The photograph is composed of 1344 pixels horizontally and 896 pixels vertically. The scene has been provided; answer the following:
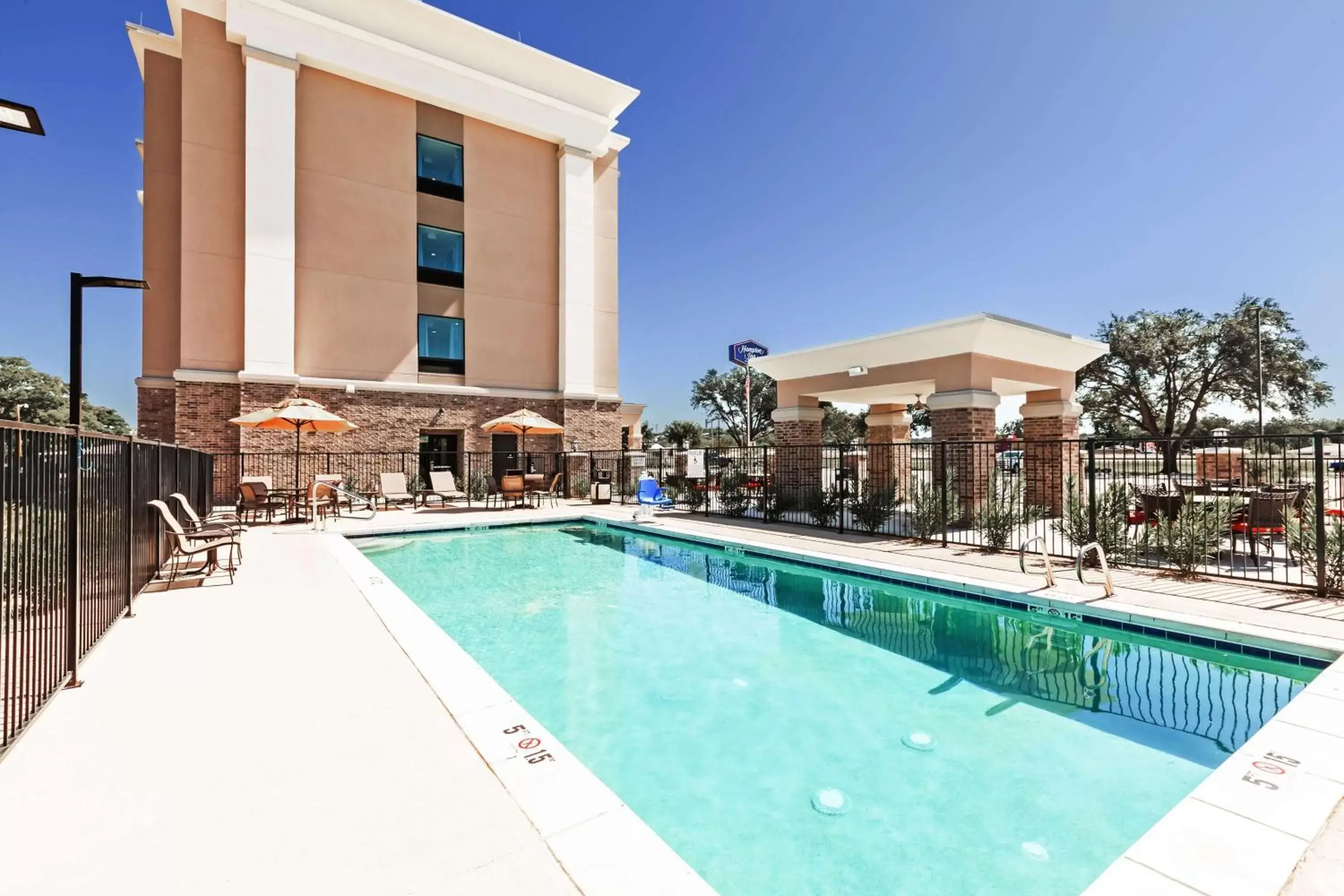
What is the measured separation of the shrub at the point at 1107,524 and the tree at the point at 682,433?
1244 inches

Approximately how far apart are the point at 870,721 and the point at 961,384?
8382 millimetres

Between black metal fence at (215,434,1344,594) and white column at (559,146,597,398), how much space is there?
325 centimetres

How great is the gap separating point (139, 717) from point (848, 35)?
16.3m

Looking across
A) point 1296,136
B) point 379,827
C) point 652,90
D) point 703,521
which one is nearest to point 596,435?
point 703,521

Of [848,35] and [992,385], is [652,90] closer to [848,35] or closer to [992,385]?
[848,35]

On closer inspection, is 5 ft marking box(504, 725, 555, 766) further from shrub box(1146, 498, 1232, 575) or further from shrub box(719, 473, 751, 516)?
shrub box(719, 473, 751, 516)

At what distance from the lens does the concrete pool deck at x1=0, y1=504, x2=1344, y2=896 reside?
1.97m

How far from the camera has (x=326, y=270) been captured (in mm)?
17500

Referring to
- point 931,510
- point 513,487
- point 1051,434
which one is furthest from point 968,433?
point 513,487

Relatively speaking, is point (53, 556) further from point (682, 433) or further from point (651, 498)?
point (682, 433)

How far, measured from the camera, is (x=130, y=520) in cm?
529

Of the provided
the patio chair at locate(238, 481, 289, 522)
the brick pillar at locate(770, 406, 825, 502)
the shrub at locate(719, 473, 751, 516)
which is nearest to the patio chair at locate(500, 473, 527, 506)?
the patio chair at locate(238, 481, 289, 522)

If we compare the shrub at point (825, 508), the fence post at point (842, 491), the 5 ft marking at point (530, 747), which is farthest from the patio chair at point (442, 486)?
the 5 ft marking at point (530, 747)

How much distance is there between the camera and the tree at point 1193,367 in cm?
2736
